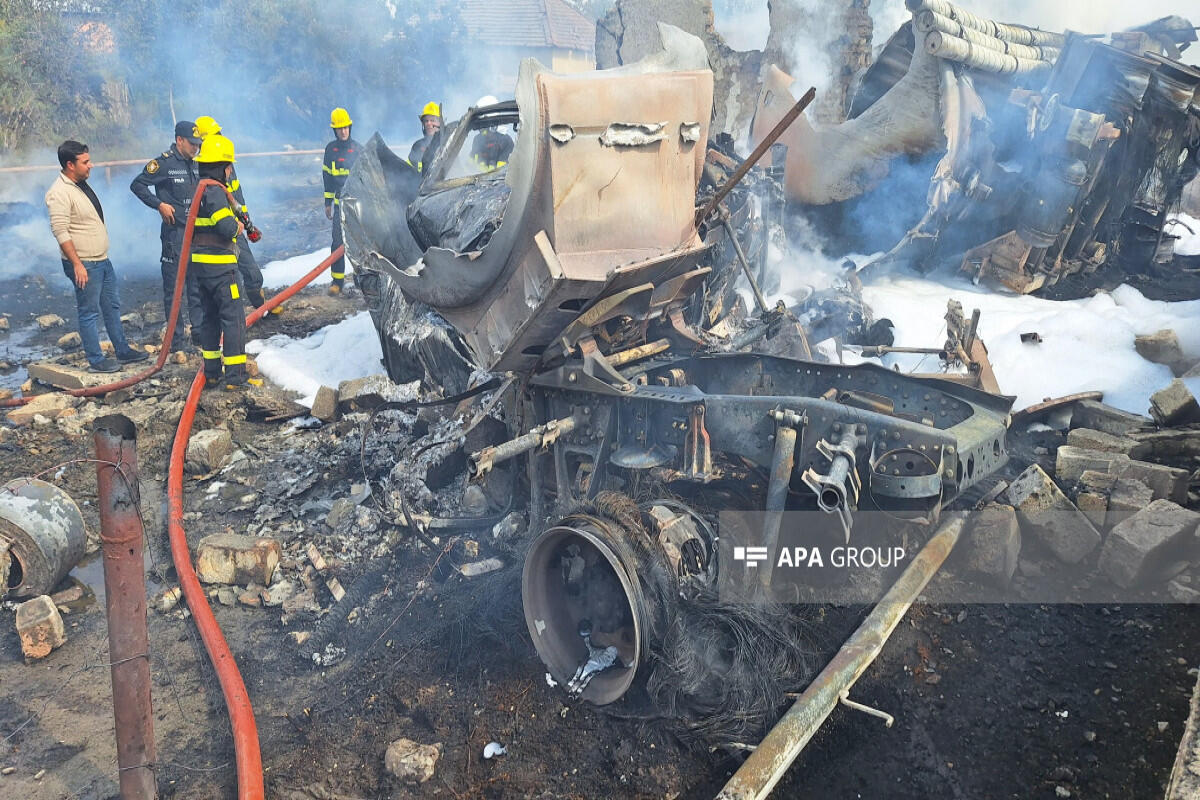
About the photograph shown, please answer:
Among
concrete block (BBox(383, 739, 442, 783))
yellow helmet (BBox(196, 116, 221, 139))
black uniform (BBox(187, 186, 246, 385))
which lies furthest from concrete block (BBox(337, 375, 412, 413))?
concrete block (BBox(383, 739, 442, 783))

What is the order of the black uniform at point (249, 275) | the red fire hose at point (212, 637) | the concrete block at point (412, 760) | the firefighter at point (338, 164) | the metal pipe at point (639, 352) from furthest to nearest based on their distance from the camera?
the firefighter at point (338, 164) → the black uniform at point (249, 275) → the metal pipe at point (639, 352) → the concrete block at point (412, 760) → the red fire hose at point (212, 637)

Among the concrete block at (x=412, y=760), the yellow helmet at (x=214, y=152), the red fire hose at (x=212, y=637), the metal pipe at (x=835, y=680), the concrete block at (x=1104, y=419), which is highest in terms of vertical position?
the yellow helmet at (x=214, y=152)

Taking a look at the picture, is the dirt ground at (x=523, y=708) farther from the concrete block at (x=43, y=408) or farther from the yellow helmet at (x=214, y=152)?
the yellow helmet at (x=214, y=152)

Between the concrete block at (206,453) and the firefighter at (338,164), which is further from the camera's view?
the firefighter at (338,164)

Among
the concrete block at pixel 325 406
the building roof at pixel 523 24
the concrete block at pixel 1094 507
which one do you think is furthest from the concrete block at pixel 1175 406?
the building roof at pixel 523 24

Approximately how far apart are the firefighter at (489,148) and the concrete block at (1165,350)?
211 inches

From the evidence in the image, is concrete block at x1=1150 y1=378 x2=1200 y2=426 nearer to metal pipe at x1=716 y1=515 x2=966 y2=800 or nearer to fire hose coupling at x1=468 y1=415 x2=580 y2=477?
metal pipe at x1=716 y1=515 x2=966 y2=800

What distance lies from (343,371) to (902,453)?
5.29 metres

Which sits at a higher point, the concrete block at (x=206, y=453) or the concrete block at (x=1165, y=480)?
the concrete block at (x=1165, y=480)

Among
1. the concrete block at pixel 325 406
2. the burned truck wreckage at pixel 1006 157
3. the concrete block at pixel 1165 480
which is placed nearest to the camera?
the concrete block at pixel 1165 480

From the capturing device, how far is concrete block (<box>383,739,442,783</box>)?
3004 millimetres

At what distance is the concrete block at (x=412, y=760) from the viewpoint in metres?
3.00

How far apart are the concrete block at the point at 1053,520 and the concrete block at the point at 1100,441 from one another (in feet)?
3.24

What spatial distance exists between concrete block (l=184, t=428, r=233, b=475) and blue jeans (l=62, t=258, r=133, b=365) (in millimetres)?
2140
